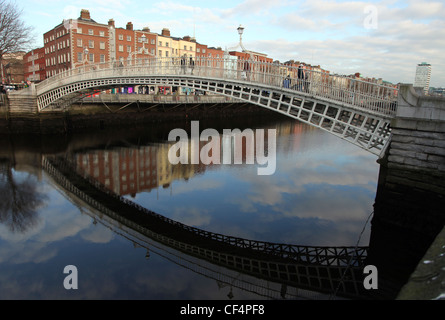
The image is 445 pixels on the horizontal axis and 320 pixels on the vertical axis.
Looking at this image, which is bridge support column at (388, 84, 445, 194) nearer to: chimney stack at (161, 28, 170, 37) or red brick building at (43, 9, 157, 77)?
red brick building at (43, 9, 157, 77)

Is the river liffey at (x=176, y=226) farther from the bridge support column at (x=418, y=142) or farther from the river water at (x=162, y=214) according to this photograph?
the bridge support column at (x=418, y=142)

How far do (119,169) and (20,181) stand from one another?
3.63 metres

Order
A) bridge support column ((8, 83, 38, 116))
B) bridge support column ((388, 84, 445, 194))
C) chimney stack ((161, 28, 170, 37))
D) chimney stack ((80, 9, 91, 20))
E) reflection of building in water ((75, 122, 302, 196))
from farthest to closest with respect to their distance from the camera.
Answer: chimney stack ((161, 28, 170, 37)) → chimney stack ((80, 9, 91, 20)) → bridge support column ((8, 83, 38, 116)) → reflection of building in water ((75, 122, 302, 196)) → bridge support column ((388, 84, 445, 194))

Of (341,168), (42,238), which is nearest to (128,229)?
(42,238)

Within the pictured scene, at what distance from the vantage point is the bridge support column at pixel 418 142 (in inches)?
318

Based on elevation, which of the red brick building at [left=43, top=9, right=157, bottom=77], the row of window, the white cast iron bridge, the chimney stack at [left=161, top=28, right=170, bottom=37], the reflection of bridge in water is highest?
the chimney stack at [left=161, top=28, right=170, bottom=37]

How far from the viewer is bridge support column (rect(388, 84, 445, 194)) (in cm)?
809

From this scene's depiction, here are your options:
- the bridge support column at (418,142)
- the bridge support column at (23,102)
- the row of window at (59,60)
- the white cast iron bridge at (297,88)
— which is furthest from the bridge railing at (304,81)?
the row of window at (59,60)

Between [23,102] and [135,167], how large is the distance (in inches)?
459

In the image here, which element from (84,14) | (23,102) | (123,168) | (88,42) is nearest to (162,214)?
(123,168)

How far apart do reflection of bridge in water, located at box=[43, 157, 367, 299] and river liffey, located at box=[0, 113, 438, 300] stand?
1.0 inches

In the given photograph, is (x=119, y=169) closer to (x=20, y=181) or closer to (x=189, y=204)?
(x=20, y=181)

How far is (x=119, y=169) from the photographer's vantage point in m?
13.4

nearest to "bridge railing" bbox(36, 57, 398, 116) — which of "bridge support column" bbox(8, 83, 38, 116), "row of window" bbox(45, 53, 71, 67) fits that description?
"bridge support column" bbox(8, 83, 38, 116)
